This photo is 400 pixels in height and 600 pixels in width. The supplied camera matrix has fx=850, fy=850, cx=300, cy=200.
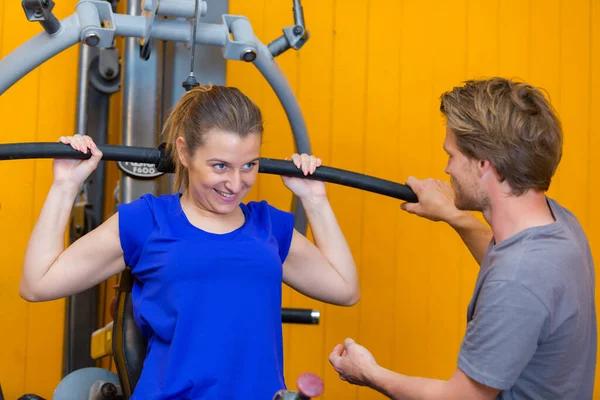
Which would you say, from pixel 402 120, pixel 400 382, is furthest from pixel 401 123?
pixel 400 382

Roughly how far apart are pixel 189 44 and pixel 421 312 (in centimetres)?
139

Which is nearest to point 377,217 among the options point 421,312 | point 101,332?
point 421,312

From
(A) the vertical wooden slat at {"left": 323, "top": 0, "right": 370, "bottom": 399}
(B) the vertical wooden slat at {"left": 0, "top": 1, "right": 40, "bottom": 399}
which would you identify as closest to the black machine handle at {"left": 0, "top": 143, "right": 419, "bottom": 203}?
(A) the vertical wooden slat at {"left": 323, "top": 0, "right": 370, "bottom": 399}

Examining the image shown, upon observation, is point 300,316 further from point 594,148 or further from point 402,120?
point 594,148

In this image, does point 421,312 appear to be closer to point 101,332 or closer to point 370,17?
point 370,17

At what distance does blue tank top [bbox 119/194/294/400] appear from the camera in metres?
1.64

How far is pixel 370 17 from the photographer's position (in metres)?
3.03

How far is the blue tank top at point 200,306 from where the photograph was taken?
1645mm

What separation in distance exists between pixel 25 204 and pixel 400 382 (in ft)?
5.30

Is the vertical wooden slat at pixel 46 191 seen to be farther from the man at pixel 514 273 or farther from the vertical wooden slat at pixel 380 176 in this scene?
the man at pixel 514 273

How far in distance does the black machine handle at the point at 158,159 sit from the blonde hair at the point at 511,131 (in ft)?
1.07

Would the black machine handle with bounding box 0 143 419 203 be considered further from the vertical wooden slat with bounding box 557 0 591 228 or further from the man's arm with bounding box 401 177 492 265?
the vertical wooden slat with bounding box 557 0 591 228

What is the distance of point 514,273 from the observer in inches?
59.6

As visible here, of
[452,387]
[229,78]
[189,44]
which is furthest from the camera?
[229,78]
